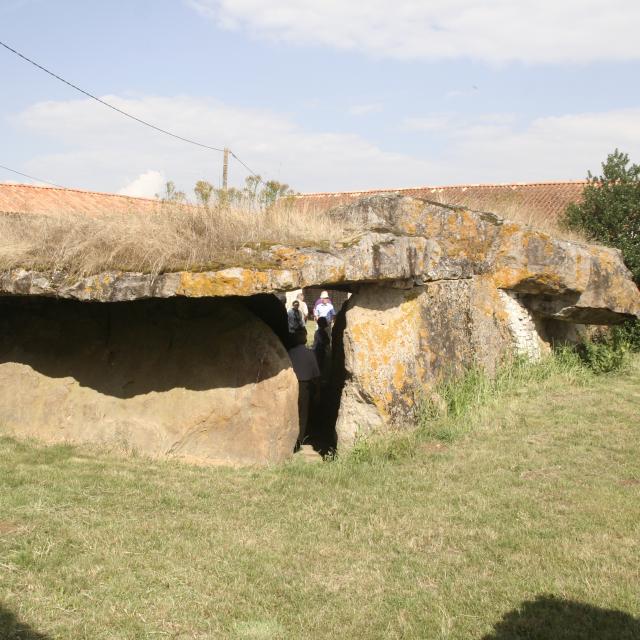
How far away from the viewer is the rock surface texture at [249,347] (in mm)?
7305

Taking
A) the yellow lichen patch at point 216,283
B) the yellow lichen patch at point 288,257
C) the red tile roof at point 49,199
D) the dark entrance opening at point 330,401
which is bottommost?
the dark entrance opening at point 330,401

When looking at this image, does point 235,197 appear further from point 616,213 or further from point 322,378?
point 616,213

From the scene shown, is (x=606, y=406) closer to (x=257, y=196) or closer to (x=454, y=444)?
(x=454, y=444)

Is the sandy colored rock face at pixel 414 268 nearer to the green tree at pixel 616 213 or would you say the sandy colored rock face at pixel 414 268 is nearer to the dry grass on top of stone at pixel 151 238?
the dry grass on top of stone at pixel 151 238

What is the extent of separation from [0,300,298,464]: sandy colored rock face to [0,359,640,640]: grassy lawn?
47 cm

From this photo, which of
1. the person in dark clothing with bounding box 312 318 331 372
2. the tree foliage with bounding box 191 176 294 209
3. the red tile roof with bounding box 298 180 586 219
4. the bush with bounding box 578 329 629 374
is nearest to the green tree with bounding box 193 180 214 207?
the tree foliage with bounding box 191 176 294 209

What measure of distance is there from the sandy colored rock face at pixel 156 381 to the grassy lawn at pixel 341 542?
18.6 inches

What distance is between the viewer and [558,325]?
10352 millimetres

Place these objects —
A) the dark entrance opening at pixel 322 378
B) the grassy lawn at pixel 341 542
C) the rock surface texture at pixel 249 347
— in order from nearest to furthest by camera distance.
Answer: the grassy lawn at pixel 341 542 → the rock surface texture at pixel 249 347 → the dark entrance opening at pixel 322 378

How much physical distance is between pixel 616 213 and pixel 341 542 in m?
10.2

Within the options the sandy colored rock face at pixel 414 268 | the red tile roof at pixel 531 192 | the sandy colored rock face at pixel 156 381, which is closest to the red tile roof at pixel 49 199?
the red tile roof at pixel 531 192

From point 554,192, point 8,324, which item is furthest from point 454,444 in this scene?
point 554,192

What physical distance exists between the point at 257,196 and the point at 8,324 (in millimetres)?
3324

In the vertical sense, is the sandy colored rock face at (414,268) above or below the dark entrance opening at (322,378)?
above
